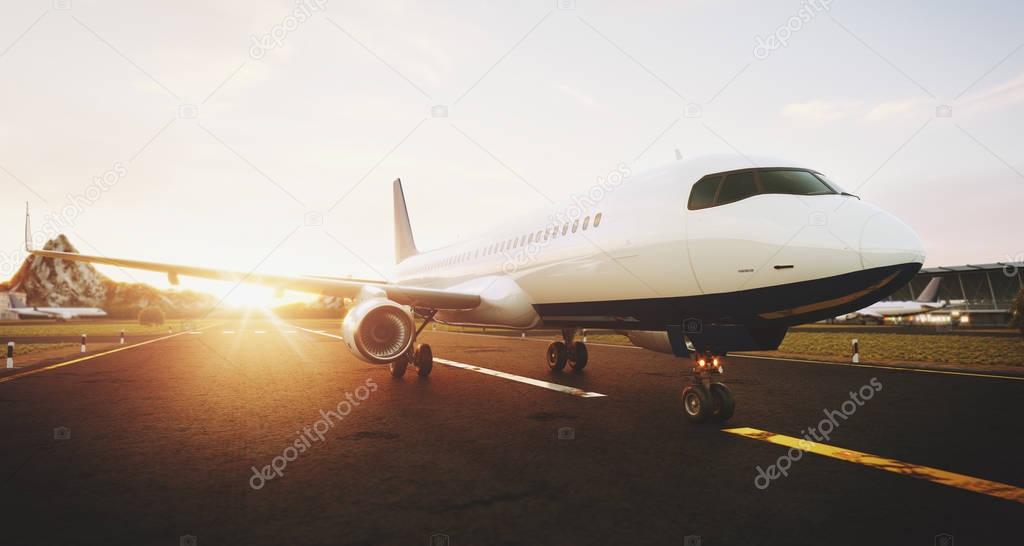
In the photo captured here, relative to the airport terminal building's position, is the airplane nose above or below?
below

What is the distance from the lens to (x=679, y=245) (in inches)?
284

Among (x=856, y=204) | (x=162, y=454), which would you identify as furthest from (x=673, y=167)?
(x=162, y=454)

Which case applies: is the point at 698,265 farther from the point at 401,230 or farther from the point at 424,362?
the point at 401,230

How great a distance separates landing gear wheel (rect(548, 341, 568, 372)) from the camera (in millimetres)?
13570

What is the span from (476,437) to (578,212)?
14.5 ft

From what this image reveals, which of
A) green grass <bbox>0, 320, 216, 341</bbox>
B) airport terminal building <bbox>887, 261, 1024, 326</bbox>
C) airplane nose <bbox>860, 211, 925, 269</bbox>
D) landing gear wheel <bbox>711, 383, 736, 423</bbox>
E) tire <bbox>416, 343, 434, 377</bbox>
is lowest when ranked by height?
landing gear wheel <bbox>711, 383, 736, 423</bbox>

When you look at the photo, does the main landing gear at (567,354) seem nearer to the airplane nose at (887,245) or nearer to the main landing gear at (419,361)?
the main landing gear at (419,361)

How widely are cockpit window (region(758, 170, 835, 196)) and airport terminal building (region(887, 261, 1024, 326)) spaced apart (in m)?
58.6

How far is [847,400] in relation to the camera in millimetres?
9094

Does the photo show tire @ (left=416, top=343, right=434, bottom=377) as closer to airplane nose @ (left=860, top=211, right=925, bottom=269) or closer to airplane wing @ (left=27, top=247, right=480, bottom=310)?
airplane wing @ (left=27, top=247, right=480, bottom=310)

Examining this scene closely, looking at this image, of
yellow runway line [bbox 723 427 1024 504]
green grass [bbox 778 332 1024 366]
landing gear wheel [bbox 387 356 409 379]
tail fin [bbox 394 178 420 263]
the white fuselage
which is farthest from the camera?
tail fin [bbox 394 178 420 263]

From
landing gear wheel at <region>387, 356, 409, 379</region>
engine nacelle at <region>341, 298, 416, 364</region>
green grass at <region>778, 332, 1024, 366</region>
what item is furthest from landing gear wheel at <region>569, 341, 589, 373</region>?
green grass at <region>778, 332, 1024, 366</region>

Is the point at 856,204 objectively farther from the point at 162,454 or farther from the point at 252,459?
the point at 162,454

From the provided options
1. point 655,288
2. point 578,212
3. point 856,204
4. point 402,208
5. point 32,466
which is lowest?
point 32,466
